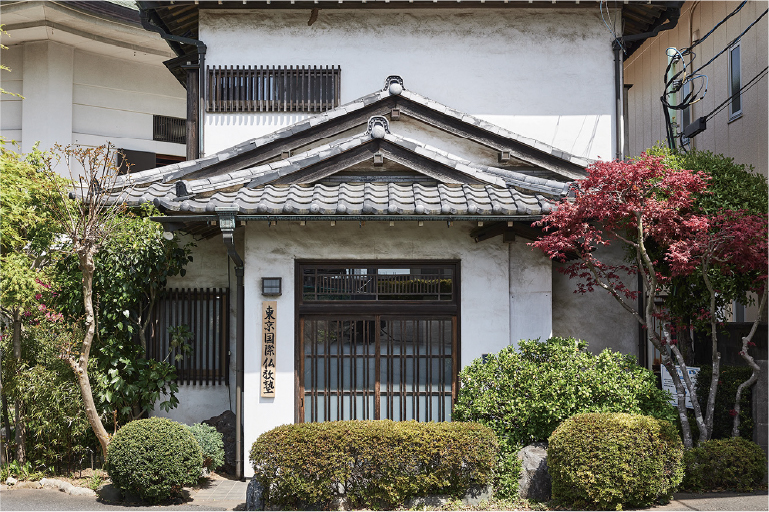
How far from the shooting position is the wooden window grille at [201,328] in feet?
39.7

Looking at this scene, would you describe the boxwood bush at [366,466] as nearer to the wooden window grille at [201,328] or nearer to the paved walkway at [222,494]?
the paved walkway at [222,494]

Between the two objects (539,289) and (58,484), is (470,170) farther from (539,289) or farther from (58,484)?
(58,484)

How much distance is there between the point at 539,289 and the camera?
10.9 m

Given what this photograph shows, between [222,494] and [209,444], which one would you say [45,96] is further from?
[222,494]

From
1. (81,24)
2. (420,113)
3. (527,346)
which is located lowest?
(527,346)

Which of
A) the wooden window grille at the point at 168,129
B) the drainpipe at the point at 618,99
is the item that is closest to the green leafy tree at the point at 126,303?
the drainpipe at the point at 618,99

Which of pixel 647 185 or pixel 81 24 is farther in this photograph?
pixel 81 24

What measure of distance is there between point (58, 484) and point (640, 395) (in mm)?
9013

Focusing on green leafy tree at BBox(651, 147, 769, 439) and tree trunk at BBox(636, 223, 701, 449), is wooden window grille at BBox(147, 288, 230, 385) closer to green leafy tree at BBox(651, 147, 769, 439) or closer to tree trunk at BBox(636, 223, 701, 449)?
tree trunk at BBox(636, 223, 701, 449)

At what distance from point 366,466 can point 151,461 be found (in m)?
3.05

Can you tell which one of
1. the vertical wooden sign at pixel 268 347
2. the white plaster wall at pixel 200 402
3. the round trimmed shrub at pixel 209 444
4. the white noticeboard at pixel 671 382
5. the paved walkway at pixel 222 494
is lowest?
the paved walkway at pixel 222 494

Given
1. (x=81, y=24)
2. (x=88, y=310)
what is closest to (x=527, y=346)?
(x=88, y=310)

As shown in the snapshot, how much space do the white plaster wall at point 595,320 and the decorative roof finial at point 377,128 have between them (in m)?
4.37

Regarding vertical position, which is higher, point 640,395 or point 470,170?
point 470,170
